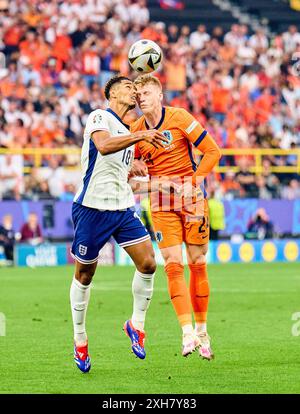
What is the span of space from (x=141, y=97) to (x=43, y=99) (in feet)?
53.8

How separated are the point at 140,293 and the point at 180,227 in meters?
0.96

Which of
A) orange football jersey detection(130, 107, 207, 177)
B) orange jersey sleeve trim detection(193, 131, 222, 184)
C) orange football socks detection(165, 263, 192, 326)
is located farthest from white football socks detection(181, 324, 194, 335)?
orange football jersey detection(130, 107, 207, 177)

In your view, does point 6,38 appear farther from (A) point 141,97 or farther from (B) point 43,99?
(A) point 141,97

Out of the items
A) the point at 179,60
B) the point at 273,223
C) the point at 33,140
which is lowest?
the point at 273,223

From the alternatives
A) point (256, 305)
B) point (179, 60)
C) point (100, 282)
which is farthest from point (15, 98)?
point (256, 305)

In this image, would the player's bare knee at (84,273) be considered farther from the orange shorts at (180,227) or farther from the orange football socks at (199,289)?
the orange football socks at (199,289)

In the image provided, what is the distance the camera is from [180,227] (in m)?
10.1

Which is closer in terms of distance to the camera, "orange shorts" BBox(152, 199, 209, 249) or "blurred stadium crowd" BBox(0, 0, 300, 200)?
"orange shorts" BBox(152, 199, 209, 249)

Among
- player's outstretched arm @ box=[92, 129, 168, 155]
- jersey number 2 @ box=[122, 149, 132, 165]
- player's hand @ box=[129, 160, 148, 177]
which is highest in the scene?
player's outstretched arm @ box=[92, 129, 168, 155]

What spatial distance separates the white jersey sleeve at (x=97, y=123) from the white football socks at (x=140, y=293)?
1.33m

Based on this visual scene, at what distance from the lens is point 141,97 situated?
9922 mm

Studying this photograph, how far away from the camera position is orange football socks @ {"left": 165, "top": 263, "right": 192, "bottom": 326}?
959 cm

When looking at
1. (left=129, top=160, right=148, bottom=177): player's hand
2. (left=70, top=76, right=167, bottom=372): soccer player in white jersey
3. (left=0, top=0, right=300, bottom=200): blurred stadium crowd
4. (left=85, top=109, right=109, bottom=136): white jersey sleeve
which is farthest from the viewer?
Result: (left=0, top=0, right=300, bottom=200): blurred stadium crowd

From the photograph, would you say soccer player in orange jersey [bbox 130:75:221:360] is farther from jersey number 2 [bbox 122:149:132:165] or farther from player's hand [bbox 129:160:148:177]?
jersey number 2 [bbox 122:149:132:165]
